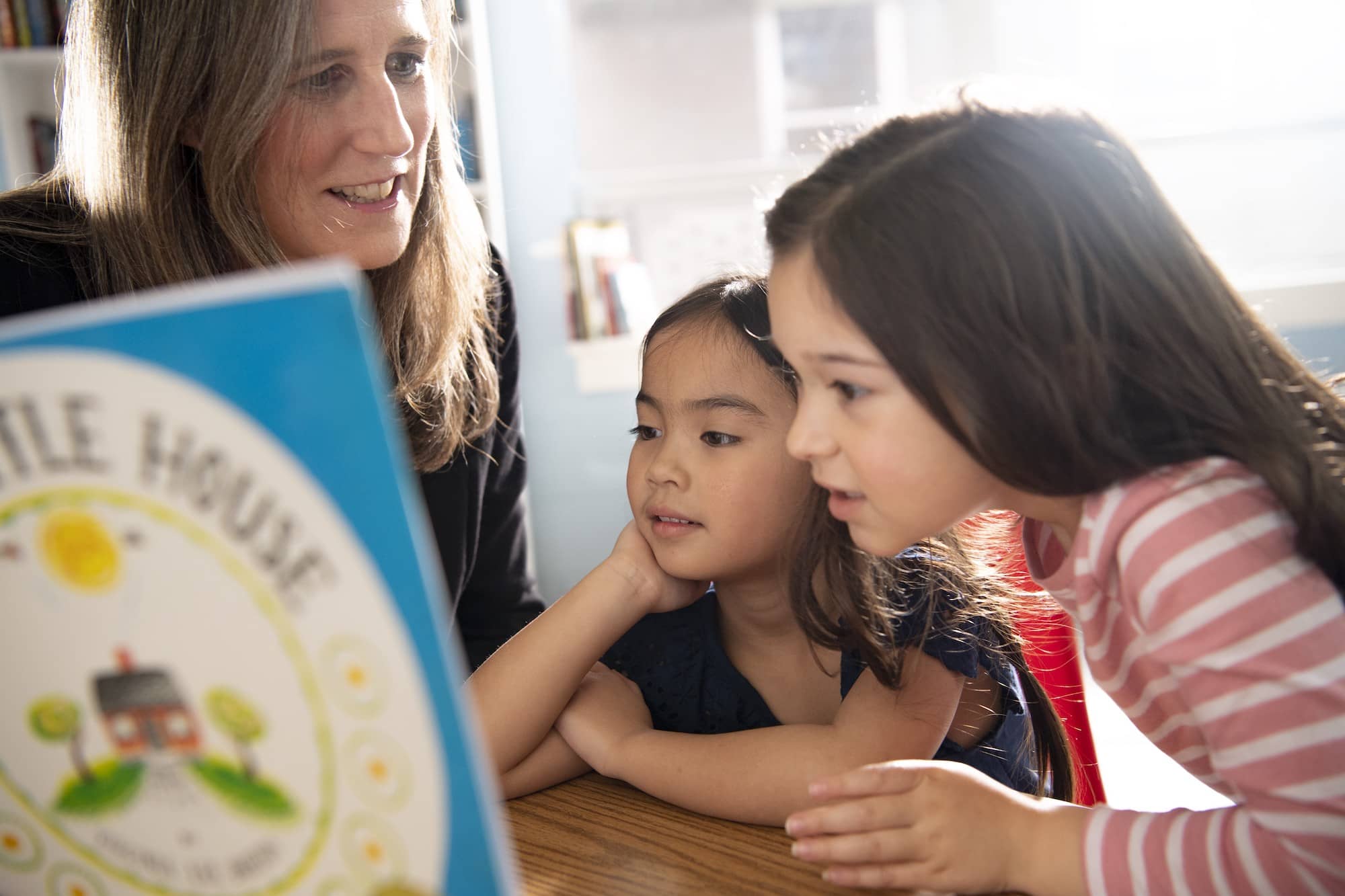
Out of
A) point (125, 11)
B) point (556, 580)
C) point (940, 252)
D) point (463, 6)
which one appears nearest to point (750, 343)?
point (940, 252)

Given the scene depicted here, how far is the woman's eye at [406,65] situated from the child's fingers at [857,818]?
90 centimetres

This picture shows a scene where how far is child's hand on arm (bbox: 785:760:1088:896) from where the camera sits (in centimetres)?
63

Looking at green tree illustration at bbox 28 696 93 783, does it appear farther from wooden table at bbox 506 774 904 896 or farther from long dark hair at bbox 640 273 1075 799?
long dark hair at bbox 640 273 1075 799

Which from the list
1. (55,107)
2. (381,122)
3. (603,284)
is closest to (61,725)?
(381,122)

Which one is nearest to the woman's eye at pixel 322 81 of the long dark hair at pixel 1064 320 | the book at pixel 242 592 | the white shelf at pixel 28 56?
the long dark hair at pixel 1064 320

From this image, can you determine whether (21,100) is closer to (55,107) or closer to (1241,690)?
(55,107)

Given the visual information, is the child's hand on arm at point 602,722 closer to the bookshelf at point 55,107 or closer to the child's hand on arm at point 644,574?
the child's hand on arm at point 644,574

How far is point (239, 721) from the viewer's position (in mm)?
383

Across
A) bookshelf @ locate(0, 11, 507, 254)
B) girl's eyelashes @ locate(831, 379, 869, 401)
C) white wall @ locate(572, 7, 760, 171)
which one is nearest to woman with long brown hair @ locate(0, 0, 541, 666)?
girl's eyelashes @ locate(831, 379, 869, 401)

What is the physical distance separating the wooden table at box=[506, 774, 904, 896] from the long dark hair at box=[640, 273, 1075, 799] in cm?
21

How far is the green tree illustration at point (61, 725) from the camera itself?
0.42m

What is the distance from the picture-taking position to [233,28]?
3.33 feet

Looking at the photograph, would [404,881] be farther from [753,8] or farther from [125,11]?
[753,8]

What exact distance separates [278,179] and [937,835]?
907 millimetres
